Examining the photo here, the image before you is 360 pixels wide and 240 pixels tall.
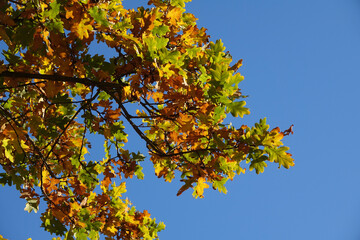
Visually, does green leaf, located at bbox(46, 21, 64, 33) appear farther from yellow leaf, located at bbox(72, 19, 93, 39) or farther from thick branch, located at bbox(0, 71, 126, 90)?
thick branch, located at bbox(0, 71, 126, 90)

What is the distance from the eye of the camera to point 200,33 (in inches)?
172

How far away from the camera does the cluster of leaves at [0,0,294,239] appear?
10.6 feet

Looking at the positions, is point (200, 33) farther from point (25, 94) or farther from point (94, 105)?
point (25, 94)

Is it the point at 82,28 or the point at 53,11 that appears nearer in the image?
the point at 53,11

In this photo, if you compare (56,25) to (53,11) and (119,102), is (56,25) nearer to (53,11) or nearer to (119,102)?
(53,11)

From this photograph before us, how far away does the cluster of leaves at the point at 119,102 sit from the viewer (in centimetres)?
324

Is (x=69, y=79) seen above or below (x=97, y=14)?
below

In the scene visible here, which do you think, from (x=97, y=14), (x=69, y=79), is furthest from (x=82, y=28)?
(x=69, y=79)

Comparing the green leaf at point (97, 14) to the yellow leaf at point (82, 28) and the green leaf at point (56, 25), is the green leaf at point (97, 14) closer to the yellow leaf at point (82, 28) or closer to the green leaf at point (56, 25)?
the yellow leaf at point (82, 28)


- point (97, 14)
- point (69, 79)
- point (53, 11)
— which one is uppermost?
point (97, 14)

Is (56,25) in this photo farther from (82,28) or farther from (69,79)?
(69,79)

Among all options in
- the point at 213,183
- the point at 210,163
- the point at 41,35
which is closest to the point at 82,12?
the point at 41,35

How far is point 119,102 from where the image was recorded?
12.4ft

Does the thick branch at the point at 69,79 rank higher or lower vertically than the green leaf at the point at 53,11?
lower
